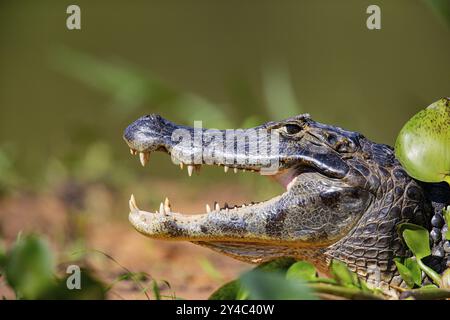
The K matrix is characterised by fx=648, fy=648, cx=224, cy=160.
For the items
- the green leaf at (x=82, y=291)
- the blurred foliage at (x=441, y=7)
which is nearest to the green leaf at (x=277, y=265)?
the green leaf at (x=82, y=291)

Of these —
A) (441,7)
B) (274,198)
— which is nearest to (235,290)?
(274,198)

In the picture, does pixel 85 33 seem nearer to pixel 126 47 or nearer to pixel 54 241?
pixel 126 47

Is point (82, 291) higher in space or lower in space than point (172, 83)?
lower

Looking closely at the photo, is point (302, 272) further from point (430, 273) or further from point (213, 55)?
point (213, 55)

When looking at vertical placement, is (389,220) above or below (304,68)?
below

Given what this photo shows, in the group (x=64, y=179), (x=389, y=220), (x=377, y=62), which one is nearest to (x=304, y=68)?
(x=377, y=62)
